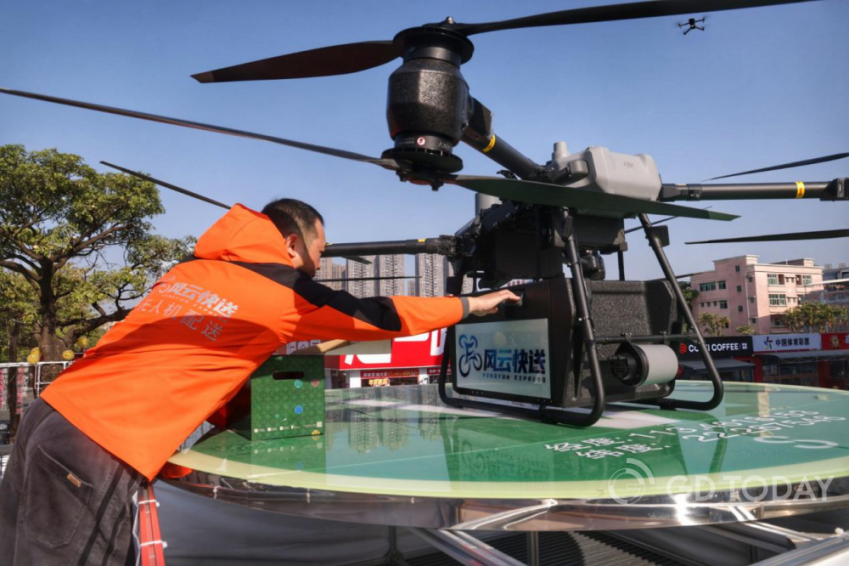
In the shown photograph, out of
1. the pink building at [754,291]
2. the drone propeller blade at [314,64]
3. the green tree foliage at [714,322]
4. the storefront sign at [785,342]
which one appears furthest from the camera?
the green tree foliage at [714,322]

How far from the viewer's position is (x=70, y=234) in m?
17.8

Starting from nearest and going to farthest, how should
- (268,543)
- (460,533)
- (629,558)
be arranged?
1. (460,533)
2. (268,543)
3. (629,558)

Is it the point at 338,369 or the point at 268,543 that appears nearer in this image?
the point at 268,543

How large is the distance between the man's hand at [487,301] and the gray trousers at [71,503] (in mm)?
1296

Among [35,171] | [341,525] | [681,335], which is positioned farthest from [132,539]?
[35,171]

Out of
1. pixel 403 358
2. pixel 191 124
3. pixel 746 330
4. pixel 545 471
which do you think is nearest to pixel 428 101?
pixel 191 124

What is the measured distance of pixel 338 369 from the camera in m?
19.6

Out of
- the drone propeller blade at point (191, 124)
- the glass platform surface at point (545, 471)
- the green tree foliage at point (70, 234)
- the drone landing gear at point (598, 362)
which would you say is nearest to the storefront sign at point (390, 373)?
the green tree foliage at point (70, 234)

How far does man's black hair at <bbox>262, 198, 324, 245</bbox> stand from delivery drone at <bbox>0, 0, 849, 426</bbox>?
0.49 m

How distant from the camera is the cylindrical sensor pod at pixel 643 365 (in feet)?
7.05

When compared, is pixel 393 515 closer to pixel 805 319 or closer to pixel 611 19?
pixel 611 19

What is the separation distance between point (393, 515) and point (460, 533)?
0.80ft

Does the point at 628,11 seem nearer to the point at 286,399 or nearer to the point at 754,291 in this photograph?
the point at 286,399

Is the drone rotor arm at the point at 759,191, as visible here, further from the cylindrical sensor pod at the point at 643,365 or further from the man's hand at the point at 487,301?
the man's hand at the point at 487,301
